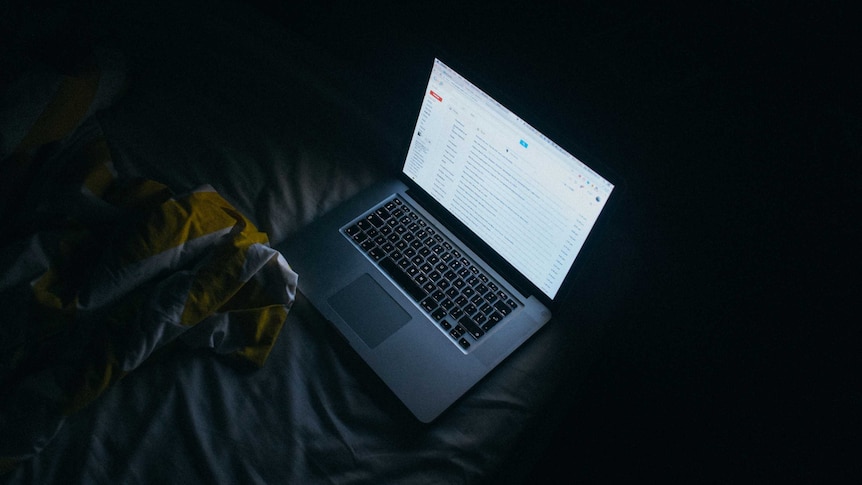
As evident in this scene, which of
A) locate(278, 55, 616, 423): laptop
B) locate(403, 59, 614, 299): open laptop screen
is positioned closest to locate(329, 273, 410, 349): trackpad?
locate(278, 55, 616, 423): laptop

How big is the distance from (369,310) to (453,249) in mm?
174

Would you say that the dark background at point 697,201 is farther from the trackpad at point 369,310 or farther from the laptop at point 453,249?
the trackpad at point 369,310

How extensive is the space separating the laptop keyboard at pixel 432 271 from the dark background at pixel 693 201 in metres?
0.16

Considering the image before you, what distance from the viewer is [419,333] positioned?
82cm

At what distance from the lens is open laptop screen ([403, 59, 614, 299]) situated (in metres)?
0.76

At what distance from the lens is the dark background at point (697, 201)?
26.0 inches

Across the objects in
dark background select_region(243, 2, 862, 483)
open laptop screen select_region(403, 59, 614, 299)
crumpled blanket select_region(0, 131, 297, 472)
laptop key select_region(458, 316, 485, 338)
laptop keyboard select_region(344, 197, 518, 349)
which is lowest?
crumpled blanket select_region(0, 131, 297, 472)

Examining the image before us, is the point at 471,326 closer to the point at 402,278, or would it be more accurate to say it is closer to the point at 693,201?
the point at 402,278

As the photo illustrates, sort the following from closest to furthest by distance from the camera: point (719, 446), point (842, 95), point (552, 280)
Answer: point (842, 95)
point (552, 280)
point (719, 446)

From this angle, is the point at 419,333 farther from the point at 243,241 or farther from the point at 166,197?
the point at 166,197

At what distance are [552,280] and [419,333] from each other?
212 millimetres

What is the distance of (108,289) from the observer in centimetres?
70

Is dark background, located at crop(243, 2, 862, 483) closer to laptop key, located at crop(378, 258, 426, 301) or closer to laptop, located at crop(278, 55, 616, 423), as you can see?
laptop, located at crop(278, 55, 616, 423)

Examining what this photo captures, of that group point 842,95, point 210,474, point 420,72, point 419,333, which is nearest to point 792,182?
point 842,95
